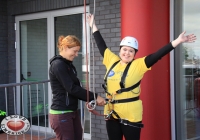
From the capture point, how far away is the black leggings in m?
3.29

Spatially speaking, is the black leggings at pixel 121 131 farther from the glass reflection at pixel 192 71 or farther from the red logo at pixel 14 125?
the red logo at pixel 14 125

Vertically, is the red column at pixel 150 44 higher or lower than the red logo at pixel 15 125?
higher

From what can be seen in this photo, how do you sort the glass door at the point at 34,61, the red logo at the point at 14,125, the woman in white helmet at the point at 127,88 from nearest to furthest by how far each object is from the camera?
the woman in white helmet at the point at 127,88
the red logo at the point at 14,125
the glass door at the point at 34,61

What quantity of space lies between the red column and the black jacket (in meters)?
1.13

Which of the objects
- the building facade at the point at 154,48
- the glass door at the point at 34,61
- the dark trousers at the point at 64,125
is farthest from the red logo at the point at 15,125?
the glass door at the point at 34,61

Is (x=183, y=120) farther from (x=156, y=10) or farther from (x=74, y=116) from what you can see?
(x=74, y=116)

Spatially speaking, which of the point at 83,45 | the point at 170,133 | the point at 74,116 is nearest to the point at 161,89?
the point at 170,133

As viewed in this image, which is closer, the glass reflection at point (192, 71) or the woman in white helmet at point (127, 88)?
the woman in white helmet at point (127, 88)

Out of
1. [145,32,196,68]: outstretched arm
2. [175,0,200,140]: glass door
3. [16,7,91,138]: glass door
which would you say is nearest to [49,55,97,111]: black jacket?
[145,32,196,68]: outstretched arm

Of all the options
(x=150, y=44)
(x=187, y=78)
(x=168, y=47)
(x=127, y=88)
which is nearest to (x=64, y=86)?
(x=127, y=88)

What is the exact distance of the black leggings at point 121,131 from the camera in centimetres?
329

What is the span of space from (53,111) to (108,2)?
2.50 metres

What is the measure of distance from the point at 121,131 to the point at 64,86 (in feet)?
2.57

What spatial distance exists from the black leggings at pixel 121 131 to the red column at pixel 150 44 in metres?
0.84
